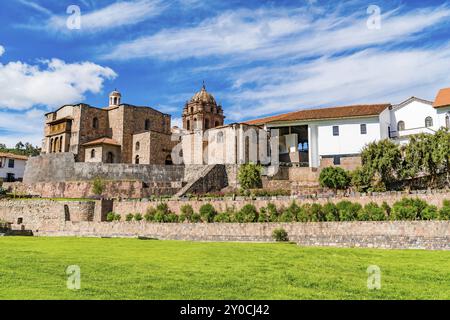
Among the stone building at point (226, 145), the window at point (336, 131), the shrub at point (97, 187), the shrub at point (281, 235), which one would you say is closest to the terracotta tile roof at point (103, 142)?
the stone building at point (226, 145)

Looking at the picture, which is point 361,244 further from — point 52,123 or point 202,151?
point 52,123

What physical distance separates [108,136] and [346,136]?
1214 inches

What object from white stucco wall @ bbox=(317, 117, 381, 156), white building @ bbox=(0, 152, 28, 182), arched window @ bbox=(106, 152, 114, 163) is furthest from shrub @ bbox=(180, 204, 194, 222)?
white building @ bbox=(0, 152, 28, 182)

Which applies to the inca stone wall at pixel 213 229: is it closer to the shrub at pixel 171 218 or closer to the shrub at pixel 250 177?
the shrub at pixel 171 218

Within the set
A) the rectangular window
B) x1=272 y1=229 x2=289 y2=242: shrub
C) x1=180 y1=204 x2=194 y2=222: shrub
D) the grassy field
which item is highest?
the rectangular window

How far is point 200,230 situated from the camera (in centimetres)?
2812

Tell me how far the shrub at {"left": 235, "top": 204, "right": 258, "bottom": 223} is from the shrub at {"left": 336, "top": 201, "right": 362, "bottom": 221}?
575 centimetres

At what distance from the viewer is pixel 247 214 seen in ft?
92.4

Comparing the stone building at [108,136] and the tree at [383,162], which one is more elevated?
the stone building at [108,136]

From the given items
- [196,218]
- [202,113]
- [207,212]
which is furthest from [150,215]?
[202,113]

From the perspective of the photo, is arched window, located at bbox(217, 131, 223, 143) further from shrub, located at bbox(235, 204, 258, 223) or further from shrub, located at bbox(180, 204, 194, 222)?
shrub, located at bbox(235, 204, 258, 223)

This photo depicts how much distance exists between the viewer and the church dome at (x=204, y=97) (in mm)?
69188

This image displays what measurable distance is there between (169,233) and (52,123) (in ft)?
112

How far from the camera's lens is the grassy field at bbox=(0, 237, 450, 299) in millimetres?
8984
